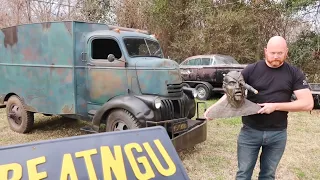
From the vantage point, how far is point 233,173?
165 inches

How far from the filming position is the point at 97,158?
156cm

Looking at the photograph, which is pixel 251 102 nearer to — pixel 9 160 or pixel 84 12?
pixel 9 160

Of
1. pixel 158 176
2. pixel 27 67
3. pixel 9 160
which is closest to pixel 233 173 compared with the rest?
pixel 158 176

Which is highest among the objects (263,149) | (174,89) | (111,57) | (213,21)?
(213,21)

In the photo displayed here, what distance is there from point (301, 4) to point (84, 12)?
1131 centimetres

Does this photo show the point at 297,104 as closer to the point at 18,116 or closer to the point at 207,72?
the point at 18,116

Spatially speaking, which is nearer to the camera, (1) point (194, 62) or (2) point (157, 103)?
(2) point (157, 103)

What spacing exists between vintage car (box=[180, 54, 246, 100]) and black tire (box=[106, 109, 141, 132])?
220 inches

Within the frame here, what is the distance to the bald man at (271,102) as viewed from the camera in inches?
100

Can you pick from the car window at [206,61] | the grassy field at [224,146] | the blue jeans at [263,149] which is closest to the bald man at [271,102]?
the blue jeans at [263,149]

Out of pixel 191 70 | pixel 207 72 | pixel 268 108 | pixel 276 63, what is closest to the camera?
pixel 268 108

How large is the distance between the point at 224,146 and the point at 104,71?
2.48 metres

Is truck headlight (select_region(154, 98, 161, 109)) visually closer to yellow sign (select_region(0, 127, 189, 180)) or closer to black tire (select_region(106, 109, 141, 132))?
black tire (select_region(106, 109, 141, 132))

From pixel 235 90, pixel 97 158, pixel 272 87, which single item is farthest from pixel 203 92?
pixel 97 158
